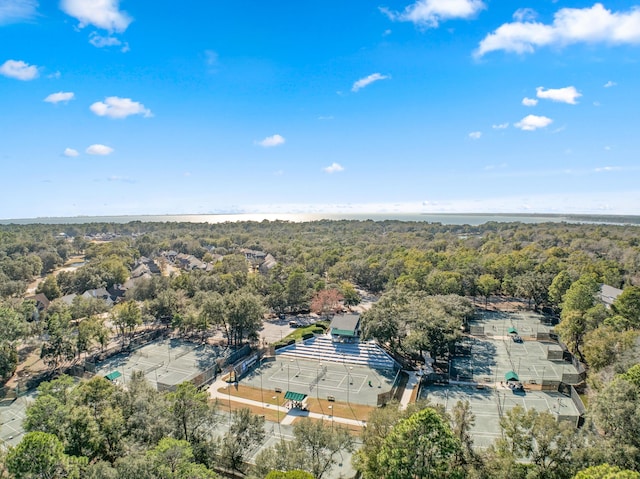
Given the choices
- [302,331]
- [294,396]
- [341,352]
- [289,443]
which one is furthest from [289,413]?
[302,331]

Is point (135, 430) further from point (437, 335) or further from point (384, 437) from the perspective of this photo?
point (437, 335)

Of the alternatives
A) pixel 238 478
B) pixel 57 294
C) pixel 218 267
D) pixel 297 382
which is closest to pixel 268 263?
pixel 218 267

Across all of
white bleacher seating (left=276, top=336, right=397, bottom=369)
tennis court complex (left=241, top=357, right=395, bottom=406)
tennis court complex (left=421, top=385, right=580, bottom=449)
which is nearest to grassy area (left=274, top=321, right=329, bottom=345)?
white bleacher seating (left=276, top=336, right=397, bottom=369)

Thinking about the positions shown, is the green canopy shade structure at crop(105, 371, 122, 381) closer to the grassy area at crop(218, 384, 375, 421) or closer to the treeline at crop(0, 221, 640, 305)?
the grassy area at crop(218, 384, 375, 421)

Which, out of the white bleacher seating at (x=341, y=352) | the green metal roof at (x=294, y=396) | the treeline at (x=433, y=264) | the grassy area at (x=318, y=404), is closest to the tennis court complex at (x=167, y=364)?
the grassy area at (x=318, y=404)

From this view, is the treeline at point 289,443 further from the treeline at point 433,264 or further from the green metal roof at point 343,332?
the treeline at point 433,264
